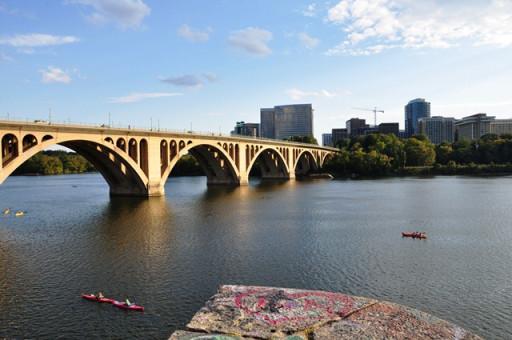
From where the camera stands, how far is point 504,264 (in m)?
23.1

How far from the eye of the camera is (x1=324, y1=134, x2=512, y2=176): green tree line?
111500 mm

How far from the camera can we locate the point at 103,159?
52000 mm

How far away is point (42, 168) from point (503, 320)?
492 feet

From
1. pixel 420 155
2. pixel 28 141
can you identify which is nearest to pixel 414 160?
pixel 420 155

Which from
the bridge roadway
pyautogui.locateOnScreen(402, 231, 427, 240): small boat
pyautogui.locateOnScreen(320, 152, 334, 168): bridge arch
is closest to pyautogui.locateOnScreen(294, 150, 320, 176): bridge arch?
pyautogui.locateOnScreen(320, 152, 334, 168): bridge arch

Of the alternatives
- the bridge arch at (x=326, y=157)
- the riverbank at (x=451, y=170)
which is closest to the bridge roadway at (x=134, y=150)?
the bridge arch at (x=326, y=157)

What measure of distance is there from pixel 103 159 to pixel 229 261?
110ft

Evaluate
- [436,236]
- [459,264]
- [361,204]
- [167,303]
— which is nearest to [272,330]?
[167,303]

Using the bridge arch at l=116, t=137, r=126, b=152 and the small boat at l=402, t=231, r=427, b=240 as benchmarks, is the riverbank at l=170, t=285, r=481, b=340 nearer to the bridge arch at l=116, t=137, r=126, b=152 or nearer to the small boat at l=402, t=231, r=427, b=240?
the small boat at l=402, t=231, r=427, b=240

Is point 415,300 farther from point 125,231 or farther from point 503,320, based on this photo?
point 125,231

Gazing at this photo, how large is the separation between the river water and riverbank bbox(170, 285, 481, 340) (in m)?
1.24

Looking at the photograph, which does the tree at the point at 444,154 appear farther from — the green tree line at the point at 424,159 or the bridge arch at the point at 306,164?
the bridge arch at the point at 306,164

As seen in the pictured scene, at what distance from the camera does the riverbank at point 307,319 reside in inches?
574

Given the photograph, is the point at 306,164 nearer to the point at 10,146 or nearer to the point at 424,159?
the point at 424,159
